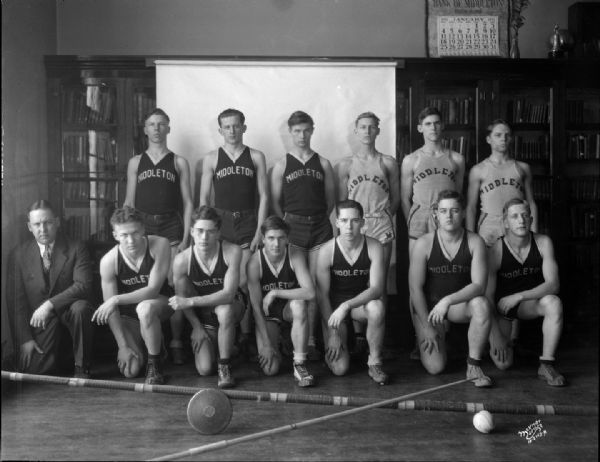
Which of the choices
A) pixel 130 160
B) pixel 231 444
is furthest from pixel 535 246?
pixel 130 160

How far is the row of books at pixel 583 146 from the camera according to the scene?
7.04ft

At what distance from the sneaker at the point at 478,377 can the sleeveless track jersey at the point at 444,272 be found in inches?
13.2

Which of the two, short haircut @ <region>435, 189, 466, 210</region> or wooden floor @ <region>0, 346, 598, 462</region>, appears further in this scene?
short haircut @ <region>435, 189, 466, 210</region>

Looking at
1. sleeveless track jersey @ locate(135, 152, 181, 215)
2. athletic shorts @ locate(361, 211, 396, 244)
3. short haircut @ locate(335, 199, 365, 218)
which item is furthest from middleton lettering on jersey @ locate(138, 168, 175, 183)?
athletic shorts @ locate(361, 211, 396, 244)

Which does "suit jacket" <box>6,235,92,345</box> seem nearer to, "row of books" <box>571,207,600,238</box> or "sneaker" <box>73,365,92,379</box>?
"sneaker" <box>73,365,92,379</box>

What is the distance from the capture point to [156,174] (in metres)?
2.53

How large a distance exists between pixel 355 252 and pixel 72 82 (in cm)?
139

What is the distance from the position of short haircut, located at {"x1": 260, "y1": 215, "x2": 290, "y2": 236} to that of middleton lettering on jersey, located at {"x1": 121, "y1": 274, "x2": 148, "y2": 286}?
528mm

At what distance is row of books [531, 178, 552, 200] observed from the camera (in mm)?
2488

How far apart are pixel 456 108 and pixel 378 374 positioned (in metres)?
1.46

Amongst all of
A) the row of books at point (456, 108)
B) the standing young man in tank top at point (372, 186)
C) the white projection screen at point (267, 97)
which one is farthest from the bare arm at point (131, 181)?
the row of books at point (456, 108)

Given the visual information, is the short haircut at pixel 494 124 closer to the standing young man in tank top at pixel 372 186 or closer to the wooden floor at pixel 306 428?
the standing young man in tank top at pixel 372 186

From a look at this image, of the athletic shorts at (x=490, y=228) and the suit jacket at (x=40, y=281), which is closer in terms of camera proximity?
the suit jacket at (x=40, y=281)

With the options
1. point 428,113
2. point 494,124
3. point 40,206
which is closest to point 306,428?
point 40,206
